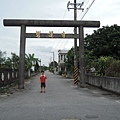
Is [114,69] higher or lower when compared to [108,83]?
higher

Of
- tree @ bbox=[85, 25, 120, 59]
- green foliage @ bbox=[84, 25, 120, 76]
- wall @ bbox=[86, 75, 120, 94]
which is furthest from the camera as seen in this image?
tree @ bbox=[85, 25, 120, 59]

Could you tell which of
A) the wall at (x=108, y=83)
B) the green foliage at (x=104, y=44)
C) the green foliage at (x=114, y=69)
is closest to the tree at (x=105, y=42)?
the green foliage at (x=104, y=44)

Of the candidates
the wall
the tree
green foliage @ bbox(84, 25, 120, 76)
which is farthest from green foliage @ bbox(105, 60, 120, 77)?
the tree

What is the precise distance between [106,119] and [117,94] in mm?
10374

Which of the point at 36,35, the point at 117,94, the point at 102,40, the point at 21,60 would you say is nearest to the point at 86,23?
the point at 36,35

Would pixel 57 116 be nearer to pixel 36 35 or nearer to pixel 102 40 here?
pixel 36 35

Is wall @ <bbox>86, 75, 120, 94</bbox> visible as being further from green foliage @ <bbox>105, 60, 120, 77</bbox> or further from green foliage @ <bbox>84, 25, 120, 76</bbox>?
green foliage @ <bbox>84, 25, 120, 76</bbox>

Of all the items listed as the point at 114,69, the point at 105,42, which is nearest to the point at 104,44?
the point at 105,42

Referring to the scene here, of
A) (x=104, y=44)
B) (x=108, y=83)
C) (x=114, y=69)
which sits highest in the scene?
(x=104, y=44)

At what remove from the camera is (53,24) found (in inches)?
1021

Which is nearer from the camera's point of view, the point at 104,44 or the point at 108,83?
the point at 108,83

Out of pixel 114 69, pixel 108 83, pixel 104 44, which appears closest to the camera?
pixel 108 83

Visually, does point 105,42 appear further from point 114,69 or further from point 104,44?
point 114,69

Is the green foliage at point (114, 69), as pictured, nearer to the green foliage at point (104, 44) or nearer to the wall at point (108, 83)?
the wall at point (108, 83)
